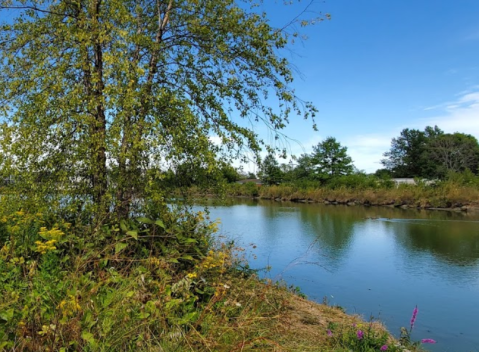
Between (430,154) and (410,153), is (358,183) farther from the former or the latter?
(410,153)

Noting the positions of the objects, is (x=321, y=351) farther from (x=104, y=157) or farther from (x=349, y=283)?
(x=349, y=283)

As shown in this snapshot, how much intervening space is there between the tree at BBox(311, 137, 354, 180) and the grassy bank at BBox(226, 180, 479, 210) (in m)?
11.6

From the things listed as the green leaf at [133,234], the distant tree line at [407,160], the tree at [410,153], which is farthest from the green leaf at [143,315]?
the tree at [410,153]

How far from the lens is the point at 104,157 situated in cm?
426

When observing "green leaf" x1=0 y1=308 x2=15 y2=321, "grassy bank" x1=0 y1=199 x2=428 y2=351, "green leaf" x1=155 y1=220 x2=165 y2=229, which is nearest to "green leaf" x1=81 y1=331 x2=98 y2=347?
"grassy bank" x1=0 y1=199 x2=428 y2=351

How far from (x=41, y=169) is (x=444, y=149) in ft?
216

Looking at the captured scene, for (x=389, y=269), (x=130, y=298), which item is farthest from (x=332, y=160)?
(x=130, y=298)

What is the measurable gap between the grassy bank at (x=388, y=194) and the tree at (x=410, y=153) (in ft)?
103

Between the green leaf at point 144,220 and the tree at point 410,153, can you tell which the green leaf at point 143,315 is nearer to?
the green leaf at point 144,220

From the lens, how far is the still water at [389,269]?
6883 millimetres

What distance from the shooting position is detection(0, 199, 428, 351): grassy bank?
2432mm

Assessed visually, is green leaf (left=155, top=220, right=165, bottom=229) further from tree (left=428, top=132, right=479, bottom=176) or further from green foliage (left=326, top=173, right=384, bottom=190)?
tree (left=428, top=132, right=479, bottom=176)

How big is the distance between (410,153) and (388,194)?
42.5 meters

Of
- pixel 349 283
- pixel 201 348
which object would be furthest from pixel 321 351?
pixel 349 283
